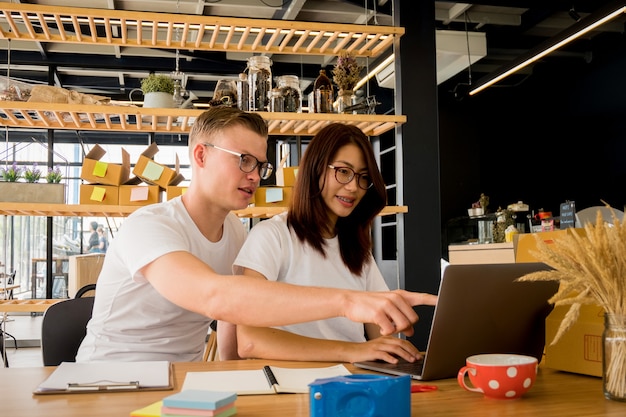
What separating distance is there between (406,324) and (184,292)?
538 millimetres

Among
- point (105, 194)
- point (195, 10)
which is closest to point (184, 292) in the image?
point (105, 194)

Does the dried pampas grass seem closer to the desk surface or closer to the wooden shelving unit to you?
the desk surface

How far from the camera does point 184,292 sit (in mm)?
1457

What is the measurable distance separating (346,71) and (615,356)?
2.66 m

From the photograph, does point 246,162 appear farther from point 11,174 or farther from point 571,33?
point 571,33

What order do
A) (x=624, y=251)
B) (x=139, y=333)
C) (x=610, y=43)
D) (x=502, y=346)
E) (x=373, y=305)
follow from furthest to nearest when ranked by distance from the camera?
(x=610, y=43) → (x=139, y=333) → (x=502, y=346) → (x=373, y=305) → (x=624, y=251)

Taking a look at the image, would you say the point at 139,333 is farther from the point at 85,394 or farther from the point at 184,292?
the point at 85,394

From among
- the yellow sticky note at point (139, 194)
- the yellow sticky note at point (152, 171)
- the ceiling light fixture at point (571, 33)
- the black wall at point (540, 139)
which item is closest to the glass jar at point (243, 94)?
the yellow sticky note at point (152, 171)

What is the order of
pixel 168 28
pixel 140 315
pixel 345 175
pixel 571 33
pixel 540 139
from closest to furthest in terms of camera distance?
pixel 140 315 → pixel 345 175 → pixel 168 28 → pixel 571 33 → pixel 540 139

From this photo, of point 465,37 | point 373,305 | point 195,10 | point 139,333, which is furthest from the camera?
point 465,37

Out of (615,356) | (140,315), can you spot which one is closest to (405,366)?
(615,356)

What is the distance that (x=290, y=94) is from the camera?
350 centimetres

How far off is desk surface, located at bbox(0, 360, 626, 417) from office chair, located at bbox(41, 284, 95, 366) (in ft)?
2.11

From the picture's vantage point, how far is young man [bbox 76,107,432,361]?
1.41 meters
